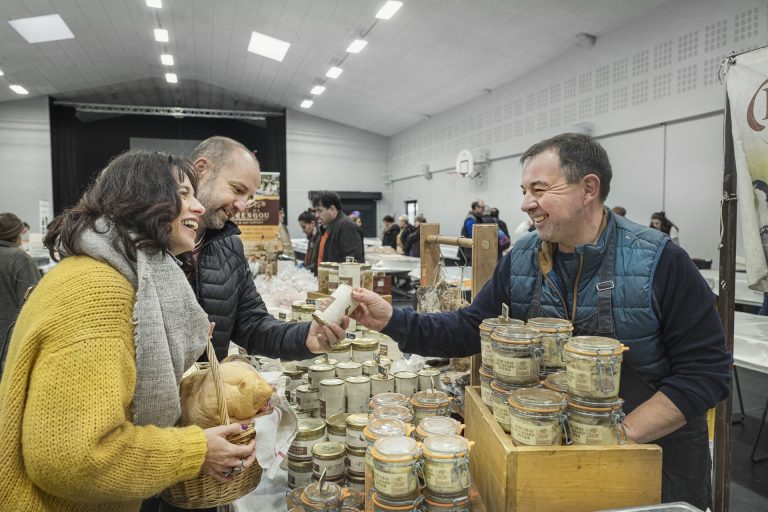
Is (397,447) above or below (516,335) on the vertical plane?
below

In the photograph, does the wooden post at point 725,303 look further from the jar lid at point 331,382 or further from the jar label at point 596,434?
the jar lid at point 331,382

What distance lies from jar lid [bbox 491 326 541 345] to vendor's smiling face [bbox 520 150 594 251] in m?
0.40

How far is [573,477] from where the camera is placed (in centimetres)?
112

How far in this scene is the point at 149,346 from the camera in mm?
1073

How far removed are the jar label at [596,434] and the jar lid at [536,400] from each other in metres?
0.08

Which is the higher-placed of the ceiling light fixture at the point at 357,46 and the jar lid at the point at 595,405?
the ceiling light fixture at the point at 357,46

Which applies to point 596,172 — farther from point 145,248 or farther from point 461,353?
point 145,248

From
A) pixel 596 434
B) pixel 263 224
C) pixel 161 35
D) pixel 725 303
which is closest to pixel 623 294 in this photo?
pixel 596 434

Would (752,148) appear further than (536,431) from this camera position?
Yes

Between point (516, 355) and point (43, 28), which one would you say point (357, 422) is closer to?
point (516, 355)

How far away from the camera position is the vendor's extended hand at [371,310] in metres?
1.86

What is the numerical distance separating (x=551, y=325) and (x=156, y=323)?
100cm

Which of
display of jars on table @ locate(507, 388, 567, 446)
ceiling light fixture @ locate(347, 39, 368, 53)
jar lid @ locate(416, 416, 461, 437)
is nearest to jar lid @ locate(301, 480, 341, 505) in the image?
jar lid @ locate(416, 416, 461, 437)

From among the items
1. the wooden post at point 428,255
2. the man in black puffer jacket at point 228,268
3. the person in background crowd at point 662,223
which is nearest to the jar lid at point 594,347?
the man in black puffer jacket at point 228,268
